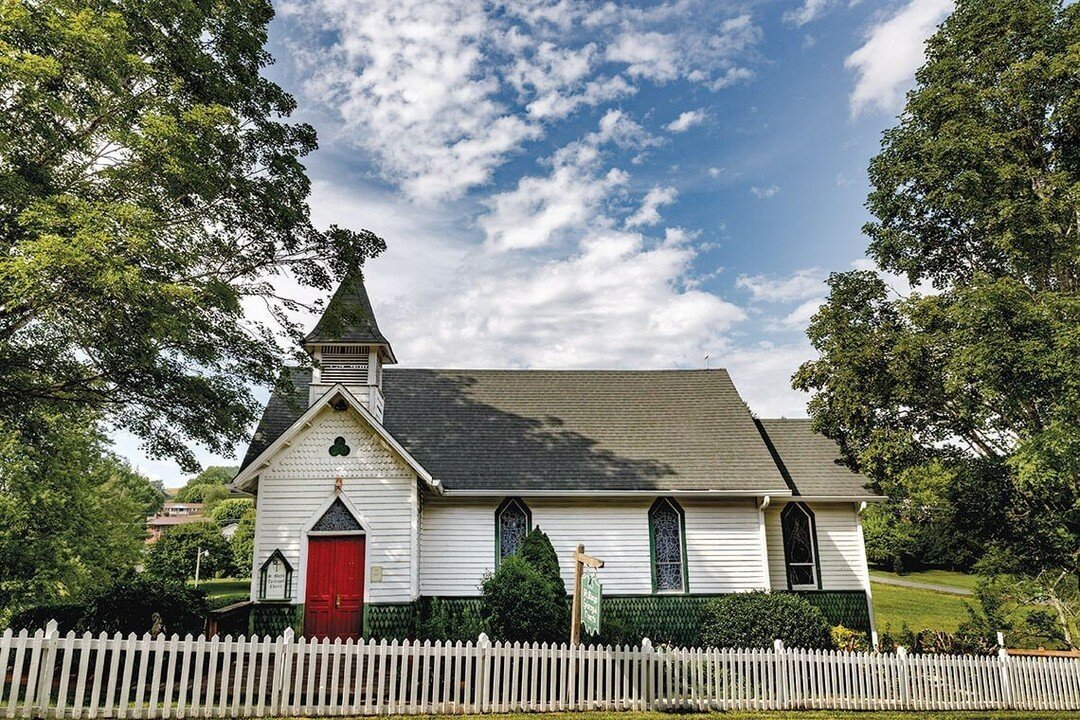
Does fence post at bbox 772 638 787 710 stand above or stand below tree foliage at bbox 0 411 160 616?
below

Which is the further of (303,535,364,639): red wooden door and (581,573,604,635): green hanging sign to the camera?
(303,535,364,639): red wooden door

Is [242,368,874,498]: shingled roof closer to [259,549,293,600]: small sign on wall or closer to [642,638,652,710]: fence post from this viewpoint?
[259,549,293,600]: small sign on wall

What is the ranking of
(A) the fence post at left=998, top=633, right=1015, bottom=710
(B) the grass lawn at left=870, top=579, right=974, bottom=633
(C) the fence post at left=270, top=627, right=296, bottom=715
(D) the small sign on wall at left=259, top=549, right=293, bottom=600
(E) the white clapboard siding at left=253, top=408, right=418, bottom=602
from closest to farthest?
1. (C) the fence post at left=270, top=627, right=296, bottom=715
2. (A) the fence post at left=998, top=633, right=1015, bottom=710
3. (D) the small sign on wall at left=259, top=549, right=293, bottom=600
4. (E) the white clapboard siding at left=253, top=408, right=418, bottom=602
5. (B) the grass lawn at left=870, top=579, right=974, bottom=633

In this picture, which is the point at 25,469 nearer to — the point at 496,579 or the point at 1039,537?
the point at 496,579

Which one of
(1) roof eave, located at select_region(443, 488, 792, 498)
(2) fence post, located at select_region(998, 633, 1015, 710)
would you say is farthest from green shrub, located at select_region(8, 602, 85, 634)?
(2) fence post, located at select_region(998, 633, 1015, 710)

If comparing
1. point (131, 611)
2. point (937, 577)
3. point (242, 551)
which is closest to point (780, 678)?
point (131, 611)

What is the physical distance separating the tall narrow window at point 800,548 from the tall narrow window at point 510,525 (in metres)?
6.95

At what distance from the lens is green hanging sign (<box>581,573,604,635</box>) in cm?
919

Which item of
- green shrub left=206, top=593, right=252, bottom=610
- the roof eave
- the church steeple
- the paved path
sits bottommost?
the paved path

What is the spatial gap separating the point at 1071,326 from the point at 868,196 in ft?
22.6

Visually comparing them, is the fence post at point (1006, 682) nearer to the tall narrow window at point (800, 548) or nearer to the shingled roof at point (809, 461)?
the tall narrow window at point (800, 548)

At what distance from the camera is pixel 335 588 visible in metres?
13.7

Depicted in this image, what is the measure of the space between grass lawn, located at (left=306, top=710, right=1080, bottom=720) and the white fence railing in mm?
166

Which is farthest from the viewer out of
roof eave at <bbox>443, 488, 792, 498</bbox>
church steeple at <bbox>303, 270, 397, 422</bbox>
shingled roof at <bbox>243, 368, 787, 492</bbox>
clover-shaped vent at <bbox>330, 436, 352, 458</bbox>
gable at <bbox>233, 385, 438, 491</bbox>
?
shingled roof at <bbox>243, 368, 787, 492</bbox>
